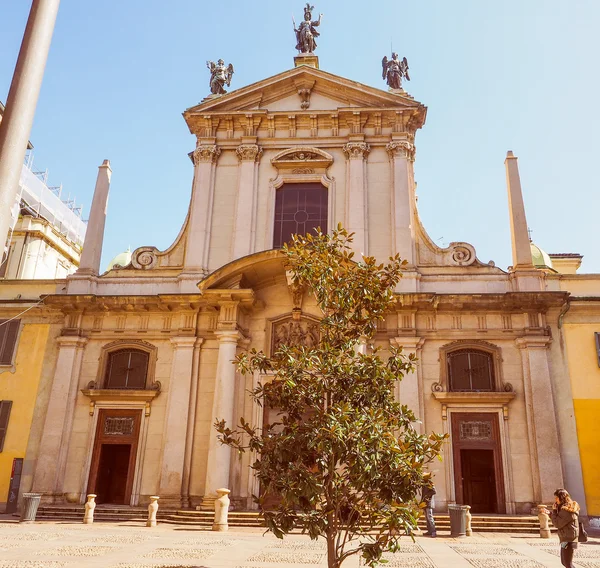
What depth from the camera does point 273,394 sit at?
8.27m

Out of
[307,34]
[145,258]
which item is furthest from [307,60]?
[145,258]

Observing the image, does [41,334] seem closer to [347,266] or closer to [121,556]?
[121,556]

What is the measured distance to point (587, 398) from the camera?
17.8 meters

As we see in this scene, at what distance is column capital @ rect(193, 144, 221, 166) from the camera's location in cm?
2186

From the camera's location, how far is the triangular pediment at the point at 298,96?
22.0 metres

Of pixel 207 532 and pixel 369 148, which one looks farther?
→ pixel 369 148

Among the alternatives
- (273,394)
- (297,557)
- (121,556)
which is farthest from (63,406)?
(273,394)

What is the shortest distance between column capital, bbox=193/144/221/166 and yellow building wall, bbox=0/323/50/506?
8.05m

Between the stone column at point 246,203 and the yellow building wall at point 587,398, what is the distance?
35.5 ft

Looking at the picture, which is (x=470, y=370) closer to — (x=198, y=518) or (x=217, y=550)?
(x=198, y=518)

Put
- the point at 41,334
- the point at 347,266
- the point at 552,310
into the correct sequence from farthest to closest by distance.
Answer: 1. the point at 41,334
2. the point at 552,310
3. the point at 347,266

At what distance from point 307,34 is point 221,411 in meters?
16.3

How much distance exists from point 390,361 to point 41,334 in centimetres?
1590

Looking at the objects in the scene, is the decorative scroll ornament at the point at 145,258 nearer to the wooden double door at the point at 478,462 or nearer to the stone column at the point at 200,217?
the stone column at the point at 200,217
